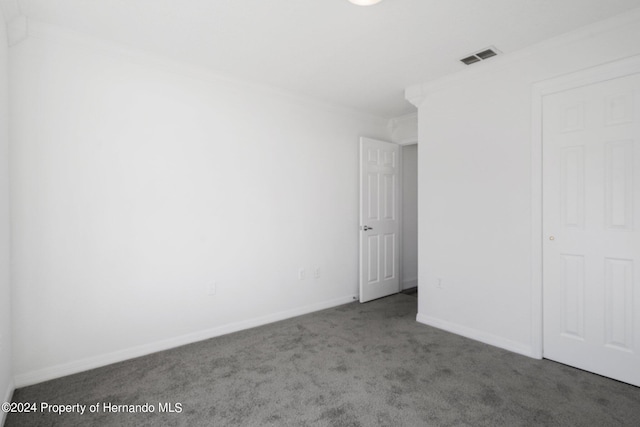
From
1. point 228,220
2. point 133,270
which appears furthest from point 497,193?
point 133,270

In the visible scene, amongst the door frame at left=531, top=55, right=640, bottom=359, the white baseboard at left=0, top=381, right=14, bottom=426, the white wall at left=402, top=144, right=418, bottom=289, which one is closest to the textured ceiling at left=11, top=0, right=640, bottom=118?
the door frame at left=531, top=55, right=640, bottom=359

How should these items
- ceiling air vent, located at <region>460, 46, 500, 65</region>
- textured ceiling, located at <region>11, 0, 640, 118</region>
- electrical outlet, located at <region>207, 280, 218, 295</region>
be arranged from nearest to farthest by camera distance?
textured ceiling, located at <region>11, 0, 640, 118</region>, ceiling air vent, located at <region>460, 46, 500, 65</region>, electrical outlet, located at <region>207, 280, 218, 295</region>

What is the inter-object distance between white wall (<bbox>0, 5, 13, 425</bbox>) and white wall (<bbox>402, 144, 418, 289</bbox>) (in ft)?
13.9

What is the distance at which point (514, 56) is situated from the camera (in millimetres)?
2721

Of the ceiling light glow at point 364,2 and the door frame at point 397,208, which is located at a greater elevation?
the ceiling light glow at point 364,2

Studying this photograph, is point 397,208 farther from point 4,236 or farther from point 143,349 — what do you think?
point 4,236

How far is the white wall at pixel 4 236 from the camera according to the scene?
194 cm

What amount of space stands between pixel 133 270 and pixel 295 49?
88.8 inches

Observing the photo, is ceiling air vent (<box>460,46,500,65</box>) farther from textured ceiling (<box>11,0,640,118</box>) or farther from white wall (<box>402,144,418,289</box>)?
white wall (<box>402,144,418,289</box>)

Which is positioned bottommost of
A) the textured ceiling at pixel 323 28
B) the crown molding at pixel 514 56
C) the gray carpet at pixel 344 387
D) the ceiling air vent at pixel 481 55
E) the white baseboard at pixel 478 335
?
the gray carpet at pixel 344 387

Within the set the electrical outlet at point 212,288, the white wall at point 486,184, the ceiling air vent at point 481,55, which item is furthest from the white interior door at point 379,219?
the electrical outlet at point 212,288

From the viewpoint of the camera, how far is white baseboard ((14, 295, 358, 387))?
2277 millimetres

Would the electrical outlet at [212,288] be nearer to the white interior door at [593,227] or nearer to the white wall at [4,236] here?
the white wall at [4,236]

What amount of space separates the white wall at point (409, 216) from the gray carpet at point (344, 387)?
1951mm
